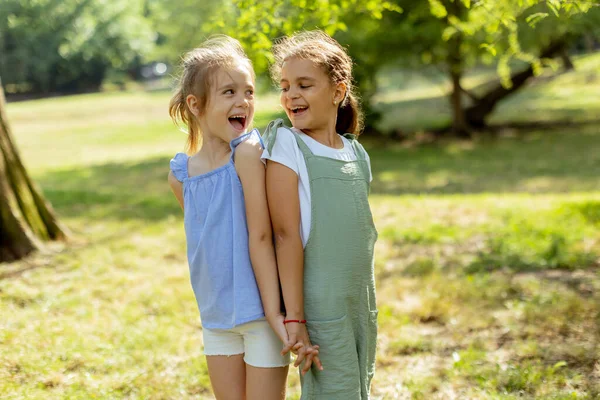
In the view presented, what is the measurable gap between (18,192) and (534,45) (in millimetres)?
11126

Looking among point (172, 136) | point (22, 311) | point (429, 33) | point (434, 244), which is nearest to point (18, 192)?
point (22, 311)

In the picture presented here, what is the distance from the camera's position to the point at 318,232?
7.23 ft

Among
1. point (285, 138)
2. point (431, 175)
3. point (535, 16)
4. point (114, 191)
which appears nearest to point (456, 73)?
point (431, 175)

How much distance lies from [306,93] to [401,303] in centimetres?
272

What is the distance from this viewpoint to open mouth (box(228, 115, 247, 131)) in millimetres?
2366

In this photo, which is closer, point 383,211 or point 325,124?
point 325,124

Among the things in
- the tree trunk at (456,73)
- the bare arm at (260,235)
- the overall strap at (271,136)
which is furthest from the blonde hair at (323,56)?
the tree trunk at (456,73)

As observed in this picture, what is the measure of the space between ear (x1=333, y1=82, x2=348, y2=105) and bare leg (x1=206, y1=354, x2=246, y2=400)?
0.92m

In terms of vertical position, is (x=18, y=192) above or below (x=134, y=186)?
above

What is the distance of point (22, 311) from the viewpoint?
436 centimetres

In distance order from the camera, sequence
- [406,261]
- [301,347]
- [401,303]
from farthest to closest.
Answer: [406,261] → [401,303] → [301,347]

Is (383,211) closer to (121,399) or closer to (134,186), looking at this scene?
(121,399)

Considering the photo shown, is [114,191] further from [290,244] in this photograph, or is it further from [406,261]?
[290,244]

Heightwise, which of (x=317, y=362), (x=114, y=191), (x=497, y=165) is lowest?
(x=497, y=165)
